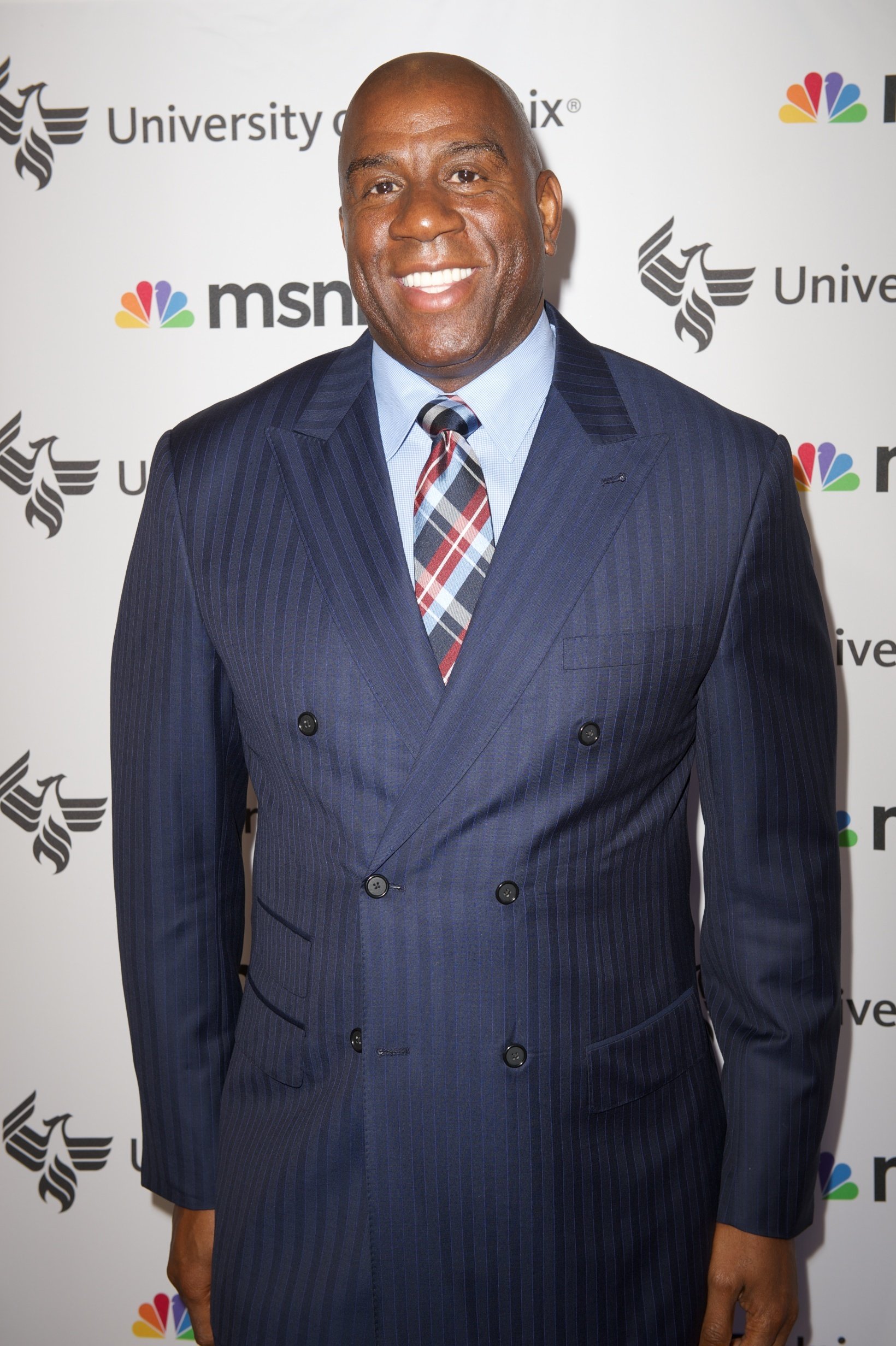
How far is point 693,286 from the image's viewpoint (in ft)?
6.12

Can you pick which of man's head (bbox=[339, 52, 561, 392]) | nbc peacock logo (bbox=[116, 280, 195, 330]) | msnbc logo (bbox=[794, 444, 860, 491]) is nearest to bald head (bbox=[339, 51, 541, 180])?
man's head (bbox=[339, 52, 561, 392])

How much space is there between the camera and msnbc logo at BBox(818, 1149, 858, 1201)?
2.05 meters

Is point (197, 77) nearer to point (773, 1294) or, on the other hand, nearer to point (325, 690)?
point (325, 690)

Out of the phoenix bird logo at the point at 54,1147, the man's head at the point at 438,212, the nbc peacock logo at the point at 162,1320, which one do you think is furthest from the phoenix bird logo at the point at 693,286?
the nbc peacock logo at the point at 162,1320

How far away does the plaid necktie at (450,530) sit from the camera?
3.91ft

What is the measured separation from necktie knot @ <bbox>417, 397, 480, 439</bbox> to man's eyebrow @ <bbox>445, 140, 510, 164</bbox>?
266mm

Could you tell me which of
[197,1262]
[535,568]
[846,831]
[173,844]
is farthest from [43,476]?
[846,831]

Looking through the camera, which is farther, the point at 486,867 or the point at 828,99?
the point at 828,99

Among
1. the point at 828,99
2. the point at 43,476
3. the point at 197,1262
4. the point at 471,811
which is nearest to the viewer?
the point at 471,811

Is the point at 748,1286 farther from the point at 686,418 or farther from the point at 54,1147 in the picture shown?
the point at 54,1147

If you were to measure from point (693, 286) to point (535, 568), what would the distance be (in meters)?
0.96

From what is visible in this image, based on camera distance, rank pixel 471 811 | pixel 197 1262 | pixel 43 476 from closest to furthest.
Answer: pixel 471 811 < pixel 197 1262 < pixel 43 476

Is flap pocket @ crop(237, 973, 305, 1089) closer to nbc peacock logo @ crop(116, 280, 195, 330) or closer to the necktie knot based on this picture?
the necktie knot

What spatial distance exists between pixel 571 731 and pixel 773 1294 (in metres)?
0.72
